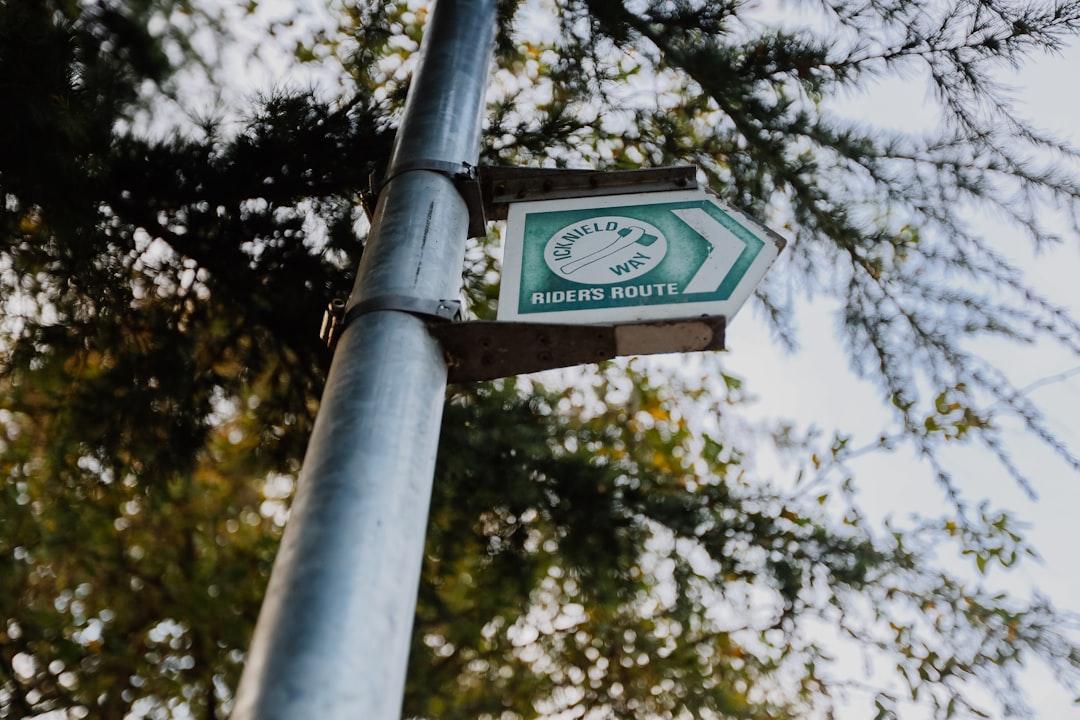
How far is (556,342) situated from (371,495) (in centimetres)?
50

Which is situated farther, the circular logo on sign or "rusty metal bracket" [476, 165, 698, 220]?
"rusty metal bracket" [476, 165, 698, 220]

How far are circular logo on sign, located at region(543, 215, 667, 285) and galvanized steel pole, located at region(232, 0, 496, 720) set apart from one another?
22 centimetres

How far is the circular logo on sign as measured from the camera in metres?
1.72

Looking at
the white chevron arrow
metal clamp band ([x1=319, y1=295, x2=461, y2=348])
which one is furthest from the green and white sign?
metal clamp band ([x1=319, y1=295, x2=461, y2=348])

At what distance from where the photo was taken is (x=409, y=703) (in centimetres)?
445

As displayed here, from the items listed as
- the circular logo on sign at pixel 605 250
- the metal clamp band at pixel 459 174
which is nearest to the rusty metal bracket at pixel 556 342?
the circular logo on sign at pixel 605 250

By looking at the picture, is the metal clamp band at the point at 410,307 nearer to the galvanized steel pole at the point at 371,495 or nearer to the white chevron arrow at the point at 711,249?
the galvanized steel pole at the point at 371,495

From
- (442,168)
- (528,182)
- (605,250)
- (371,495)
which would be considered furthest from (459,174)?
(371,495)

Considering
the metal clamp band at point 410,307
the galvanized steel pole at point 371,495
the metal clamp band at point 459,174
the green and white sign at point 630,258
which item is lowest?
the galvanized steel pole at point 371,495

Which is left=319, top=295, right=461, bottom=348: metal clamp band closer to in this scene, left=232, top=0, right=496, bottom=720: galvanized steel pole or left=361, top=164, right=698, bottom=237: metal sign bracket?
left=232, top=0, right=496, bottom=720: galvanized steel pole

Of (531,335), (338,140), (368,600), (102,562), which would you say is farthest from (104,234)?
(102,562)

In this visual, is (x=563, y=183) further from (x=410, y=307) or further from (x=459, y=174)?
(x=410, y=307)

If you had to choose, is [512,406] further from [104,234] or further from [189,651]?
[189,651]

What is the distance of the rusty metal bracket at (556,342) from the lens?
5.17 feet
